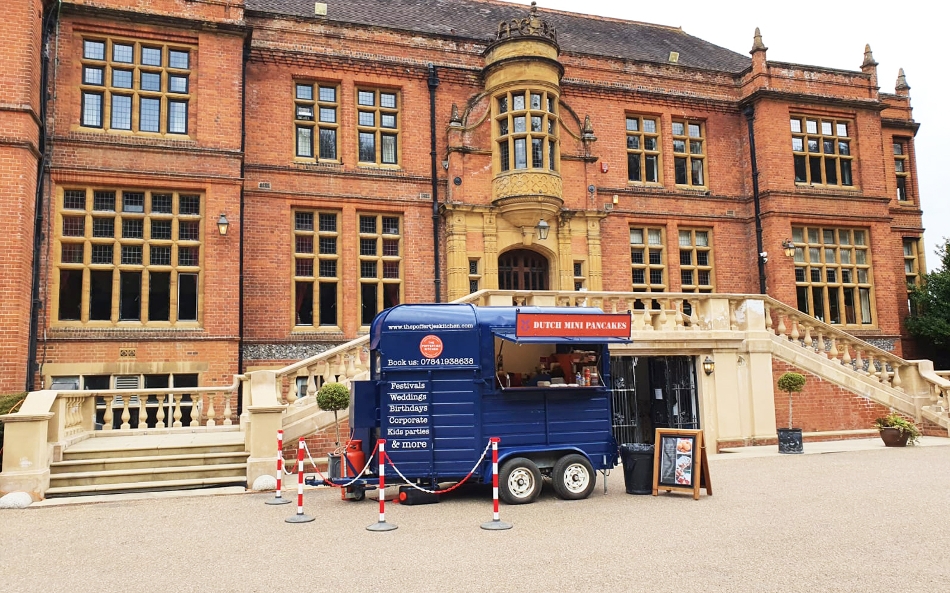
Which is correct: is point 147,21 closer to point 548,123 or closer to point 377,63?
point 377,63

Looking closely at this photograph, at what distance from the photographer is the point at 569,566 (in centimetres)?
654

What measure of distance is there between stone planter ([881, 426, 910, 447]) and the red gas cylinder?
38.3 ft

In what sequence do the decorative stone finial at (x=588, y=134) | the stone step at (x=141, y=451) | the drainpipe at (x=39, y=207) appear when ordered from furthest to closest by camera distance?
the decorative stone finial at (x=588, y=134) < the drainpipe at (x=39, y=207) < the stone step at (x=141, y=451)

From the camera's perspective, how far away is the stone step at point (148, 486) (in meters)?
11.0

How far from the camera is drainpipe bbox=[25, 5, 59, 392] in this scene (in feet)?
47.7

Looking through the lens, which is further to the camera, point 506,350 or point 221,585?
point 506,350

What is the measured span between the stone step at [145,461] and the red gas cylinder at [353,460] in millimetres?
2609

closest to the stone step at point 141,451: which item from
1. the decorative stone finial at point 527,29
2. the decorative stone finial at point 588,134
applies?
Answer: the decorative stone finial at point 588,134

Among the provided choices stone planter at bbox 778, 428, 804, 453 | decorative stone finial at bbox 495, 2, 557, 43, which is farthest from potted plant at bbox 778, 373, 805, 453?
decorative stone finial at bbox 495, 2, 557, 43

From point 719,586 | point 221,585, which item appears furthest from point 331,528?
point 719,586

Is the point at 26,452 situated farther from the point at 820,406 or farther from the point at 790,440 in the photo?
the point at 820,406

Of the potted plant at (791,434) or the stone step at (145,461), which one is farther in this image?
the potted plant at (791,434)

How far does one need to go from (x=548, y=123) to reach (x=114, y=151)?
10.4 m

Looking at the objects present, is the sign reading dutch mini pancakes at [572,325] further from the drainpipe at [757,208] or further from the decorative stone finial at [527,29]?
the drainpipe at [757,208]
